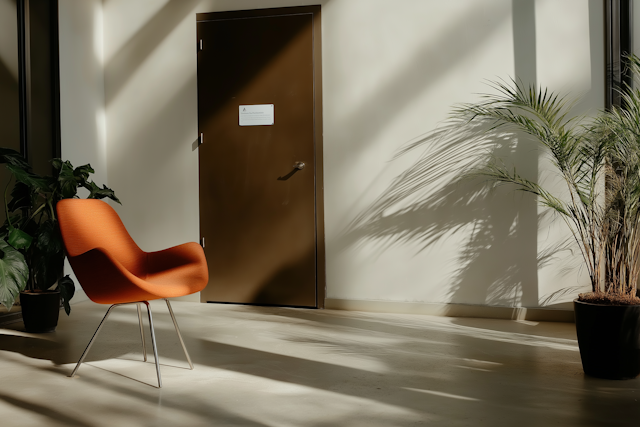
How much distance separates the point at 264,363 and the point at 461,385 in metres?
1.04

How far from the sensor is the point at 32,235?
11.6ft

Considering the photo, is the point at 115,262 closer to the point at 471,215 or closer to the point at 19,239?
the point at 19,239

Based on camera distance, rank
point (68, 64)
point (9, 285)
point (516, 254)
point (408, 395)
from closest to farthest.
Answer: point (408, 395) → point (9, 285) → point (516, 254) → point (68, 64)

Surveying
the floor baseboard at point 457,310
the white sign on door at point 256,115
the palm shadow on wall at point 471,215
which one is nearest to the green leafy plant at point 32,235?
the white sign on door at point 256,115

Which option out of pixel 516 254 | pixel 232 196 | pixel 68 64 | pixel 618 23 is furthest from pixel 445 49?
pixel 68 64

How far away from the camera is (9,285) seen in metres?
3.09

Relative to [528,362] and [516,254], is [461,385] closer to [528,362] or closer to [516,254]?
[528,362]

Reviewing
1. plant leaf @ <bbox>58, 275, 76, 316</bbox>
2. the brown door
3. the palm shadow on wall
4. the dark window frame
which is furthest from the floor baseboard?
plant leaf @ <bbox>58, 275, 76, 316</bbox>

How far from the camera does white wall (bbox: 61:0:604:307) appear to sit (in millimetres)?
3971

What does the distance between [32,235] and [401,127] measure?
9.17ft

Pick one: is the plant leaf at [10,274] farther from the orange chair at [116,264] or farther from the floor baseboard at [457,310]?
the floor baseboard at [457,310]

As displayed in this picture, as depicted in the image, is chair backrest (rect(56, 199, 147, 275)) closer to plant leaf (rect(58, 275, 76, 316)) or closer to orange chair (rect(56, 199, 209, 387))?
orange chair (rect(56, 199, 209, 387))

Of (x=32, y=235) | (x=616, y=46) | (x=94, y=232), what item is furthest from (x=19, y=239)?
(x=616, y=46)

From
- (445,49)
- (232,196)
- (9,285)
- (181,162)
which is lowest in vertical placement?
(9,285)
